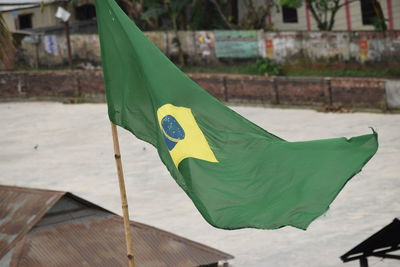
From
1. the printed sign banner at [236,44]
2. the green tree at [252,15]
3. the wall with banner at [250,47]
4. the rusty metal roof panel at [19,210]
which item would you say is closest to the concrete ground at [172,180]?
the wall with banner at [250,47]

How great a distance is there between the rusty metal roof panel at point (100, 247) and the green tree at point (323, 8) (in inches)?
719

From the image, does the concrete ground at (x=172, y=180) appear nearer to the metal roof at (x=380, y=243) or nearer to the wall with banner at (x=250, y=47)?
the wall with banner at (x=250, y=47)

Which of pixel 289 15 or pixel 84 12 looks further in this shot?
pixel 84 12

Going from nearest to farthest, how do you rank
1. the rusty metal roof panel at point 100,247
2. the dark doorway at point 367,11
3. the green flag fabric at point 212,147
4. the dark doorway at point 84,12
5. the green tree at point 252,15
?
the green flag fabric at point 212,147 → the rusty metal roof panel at point 100,247 → the dark doorway at point 367,11 → the green tree at point 252,15 → the dark doorway at point 84,12

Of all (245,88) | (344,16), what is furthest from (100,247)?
(344,16)

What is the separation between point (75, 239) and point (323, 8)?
818 inches

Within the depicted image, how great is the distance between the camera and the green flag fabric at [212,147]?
27.8ft

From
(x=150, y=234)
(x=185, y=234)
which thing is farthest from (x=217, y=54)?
(x=150, y=234)

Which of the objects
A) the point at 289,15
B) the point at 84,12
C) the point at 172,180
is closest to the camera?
the point at 172,180

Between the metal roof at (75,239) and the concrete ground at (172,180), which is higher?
the metal roof at (75,239)

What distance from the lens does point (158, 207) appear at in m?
19.2

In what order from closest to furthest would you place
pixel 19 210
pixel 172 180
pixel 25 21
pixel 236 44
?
pixel 19 210 < pixel 172 180 < pixel 236 44 < pixel 25 21

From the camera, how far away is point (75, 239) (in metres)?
10.2

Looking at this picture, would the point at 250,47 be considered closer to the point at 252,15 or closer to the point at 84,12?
the point at 252,15
